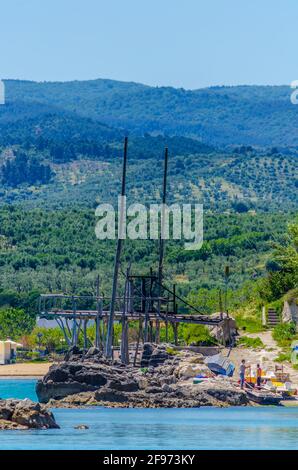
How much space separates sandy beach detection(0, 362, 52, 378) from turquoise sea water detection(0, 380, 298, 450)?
38315 mm

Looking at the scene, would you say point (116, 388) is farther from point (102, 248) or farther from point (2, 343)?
point (102, 248)

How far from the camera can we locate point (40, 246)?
146000 millimetres

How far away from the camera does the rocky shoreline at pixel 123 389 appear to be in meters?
52.8

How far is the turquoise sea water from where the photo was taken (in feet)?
129

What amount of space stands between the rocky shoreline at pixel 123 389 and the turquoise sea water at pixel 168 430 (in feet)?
3.52

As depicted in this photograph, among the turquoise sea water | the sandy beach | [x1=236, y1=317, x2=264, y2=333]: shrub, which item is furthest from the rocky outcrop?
the sandy beach

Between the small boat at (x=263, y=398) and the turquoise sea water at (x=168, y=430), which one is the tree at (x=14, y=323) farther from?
the turquoise sea water at (x=168, y=430)

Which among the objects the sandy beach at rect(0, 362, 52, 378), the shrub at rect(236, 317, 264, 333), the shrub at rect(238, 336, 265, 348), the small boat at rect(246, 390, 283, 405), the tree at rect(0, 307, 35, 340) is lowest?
the sandy beach at rect(0, 362, 52, 378)

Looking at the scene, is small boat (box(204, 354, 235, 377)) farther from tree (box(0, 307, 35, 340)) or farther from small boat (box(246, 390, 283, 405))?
tree (box(0, 307, 35, 340))

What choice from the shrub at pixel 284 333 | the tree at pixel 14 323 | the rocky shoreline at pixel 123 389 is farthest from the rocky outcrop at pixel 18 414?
the tree at pixel 14 323

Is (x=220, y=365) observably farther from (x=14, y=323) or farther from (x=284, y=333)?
(x=14, y=323)

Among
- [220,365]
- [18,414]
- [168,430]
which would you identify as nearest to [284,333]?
[220,365]
